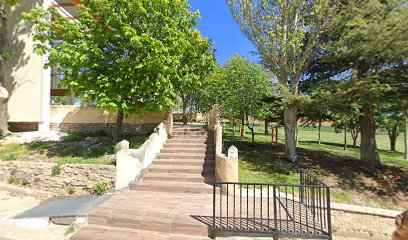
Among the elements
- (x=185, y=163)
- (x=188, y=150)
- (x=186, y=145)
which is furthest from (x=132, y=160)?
(x=186, y=145)

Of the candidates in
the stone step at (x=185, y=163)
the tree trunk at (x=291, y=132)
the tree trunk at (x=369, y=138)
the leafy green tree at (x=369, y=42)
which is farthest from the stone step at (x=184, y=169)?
the tree trunk at (x=369, y=138)

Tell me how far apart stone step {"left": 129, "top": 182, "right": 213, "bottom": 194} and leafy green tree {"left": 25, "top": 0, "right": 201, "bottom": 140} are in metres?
3.15

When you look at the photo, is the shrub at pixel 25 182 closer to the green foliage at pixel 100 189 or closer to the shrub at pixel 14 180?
the shrub at pixel 14 180

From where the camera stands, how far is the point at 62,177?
750 centimetres

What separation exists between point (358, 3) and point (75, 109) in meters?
16.4

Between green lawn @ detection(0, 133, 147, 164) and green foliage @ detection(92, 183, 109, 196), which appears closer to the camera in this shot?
green foliage @ detection(92, 183, 109, 196)

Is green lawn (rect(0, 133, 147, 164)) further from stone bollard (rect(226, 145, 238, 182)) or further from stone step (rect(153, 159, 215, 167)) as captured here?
stone bollard (rect(226, 145, 238, 182))

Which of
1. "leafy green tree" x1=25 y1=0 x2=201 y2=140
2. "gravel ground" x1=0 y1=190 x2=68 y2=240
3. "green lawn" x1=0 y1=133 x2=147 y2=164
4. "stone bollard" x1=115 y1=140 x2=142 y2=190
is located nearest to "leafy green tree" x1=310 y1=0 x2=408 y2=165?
"leafy green tree" x1=25 y1=0 x2=201 y2=140

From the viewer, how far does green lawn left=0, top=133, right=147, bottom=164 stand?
8570mm

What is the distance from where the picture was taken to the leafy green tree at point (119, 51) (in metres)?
8.32

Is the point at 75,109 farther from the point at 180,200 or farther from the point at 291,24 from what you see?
the point at 291,24

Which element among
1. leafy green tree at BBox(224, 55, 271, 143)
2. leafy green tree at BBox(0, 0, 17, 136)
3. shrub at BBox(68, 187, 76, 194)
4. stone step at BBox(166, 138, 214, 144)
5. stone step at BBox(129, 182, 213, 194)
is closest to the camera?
stone step at BBox(129, 182, 213, 194)

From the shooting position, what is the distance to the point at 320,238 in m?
4.66

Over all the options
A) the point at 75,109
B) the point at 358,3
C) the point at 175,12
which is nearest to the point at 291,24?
the point at 358,3
